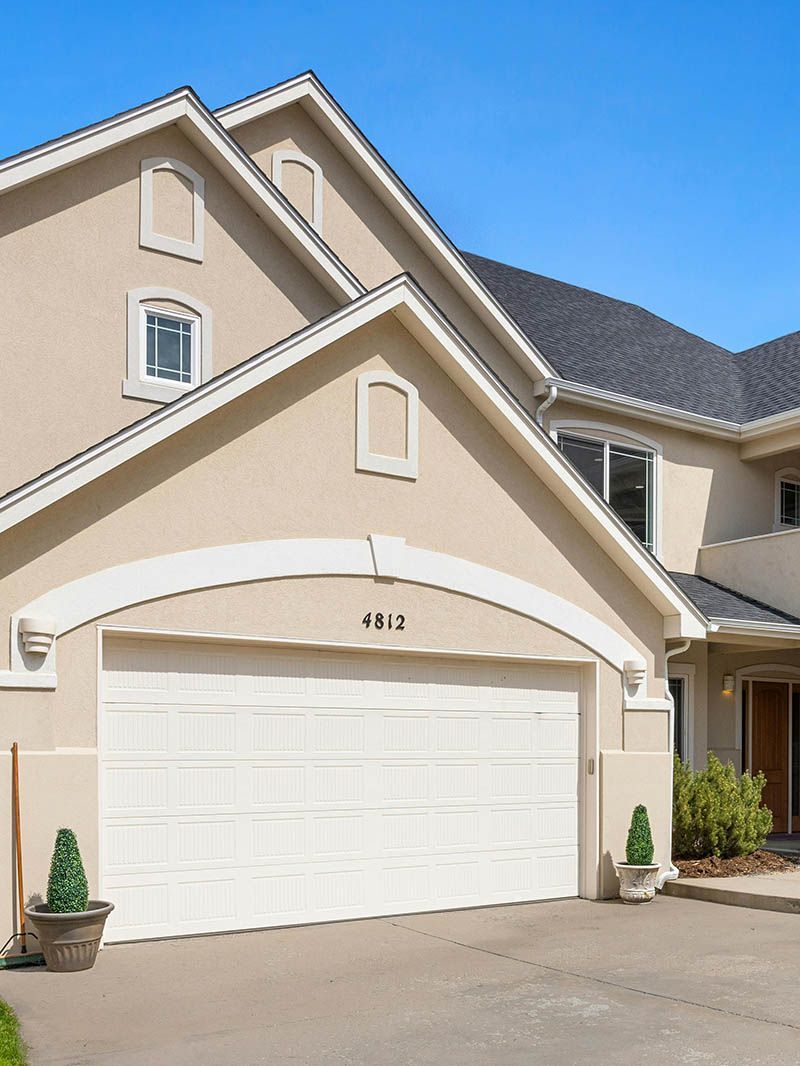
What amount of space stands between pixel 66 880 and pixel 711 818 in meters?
8.34

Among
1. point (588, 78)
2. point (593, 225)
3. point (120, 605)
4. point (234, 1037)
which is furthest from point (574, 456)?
point (234, 1037)

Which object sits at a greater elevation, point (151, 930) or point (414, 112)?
point (414, 112)

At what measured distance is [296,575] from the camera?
10945mm

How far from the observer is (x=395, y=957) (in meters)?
9.64

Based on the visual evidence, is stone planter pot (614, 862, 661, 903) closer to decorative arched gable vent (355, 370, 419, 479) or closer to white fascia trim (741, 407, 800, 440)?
decorative arched gable vent (355, 370, 419, 479)

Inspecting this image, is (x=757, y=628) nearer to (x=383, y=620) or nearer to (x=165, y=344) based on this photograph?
(x=383, y=620)

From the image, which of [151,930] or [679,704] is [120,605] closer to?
[151,930]

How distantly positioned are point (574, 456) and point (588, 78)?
18.0ft

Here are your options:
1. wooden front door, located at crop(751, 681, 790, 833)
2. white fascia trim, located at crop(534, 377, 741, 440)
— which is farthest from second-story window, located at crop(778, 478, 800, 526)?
wooden front door, located at crop(751, 681, 790, 833)

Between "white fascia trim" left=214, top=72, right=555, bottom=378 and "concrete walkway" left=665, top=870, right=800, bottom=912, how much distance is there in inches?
288

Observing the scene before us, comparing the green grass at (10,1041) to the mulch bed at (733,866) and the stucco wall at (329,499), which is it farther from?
the mulch bed at (733,866)

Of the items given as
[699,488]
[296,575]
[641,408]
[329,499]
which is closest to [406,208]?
[641,408]

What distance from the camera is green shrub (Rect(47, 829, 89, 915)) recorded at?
8.96 metres

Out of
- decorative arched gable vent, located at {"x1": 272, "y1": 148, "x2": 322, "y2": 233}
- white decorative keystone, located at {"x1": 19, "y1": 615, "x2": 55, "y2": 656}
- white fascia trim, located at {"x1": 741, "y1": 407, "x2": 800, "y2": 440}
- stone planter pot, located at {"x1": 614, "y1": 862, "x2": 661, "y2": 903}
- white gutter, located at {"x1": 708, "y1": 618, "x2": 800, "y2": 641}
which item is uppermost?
decorative arched gable vent, located at {"x1": 272, "y1": 148, "x2": 322, "y2": 233}
